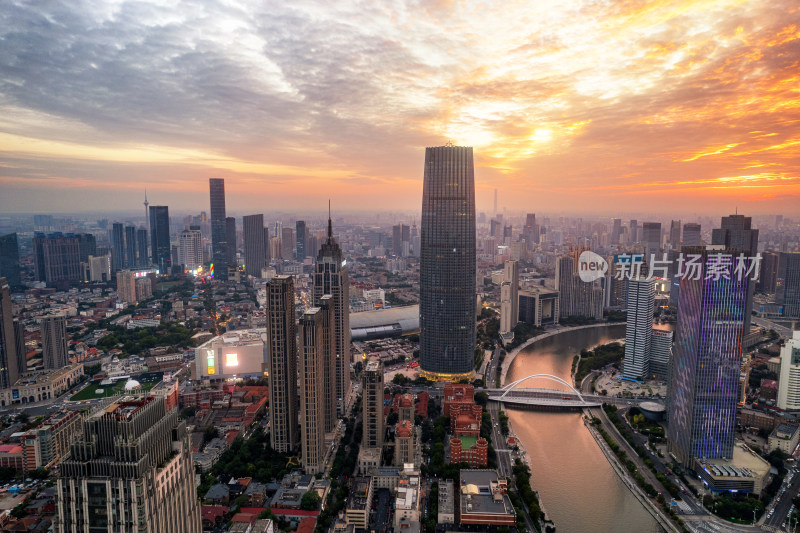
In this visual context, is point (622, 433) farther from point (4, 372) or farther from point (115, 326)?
point (115, 326)

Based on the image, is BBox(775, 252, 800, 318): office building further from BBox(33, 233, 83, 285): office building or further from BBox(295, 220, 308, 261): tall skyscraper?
BBox(33, 233, 83, 285): office building

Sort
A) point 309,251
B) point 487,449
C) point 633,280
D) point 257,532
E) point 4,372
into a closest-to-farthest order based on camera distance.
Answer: point 257,532
point 487,449
point 4,372
point 633,280
point 309,251

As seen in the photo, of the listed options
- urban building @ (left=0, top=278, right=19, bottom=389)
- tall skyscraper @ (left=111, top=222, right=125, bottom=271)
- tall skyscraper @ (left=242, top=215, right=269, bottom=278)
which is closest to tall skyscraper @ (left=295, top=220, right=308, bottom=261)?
tall skyscraper @ (left=242, top=215, right=269, bottom=278)

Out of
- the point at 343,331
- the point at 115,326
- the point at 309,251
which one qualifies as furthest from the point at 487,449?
the point at 309,251

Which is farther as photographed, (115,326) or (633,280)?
(115,326)

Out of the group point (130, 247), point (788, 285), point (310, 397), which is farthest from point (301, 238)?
point (788, 285)

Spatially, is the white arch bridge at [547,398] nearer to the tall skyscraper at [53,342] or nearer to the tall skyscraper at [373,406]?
the tall skyscraper at [373,406]
